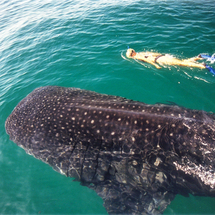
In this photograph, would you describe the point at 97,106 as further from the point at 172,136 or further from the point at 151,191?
the point at 151,191

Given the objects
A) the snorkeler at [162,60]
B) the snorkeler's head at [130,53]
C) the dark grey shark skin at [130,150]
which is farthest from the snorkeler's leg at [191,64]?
the dark grey shark skin at [130,150]

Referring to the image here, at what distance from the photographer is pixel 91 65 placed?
13.3m

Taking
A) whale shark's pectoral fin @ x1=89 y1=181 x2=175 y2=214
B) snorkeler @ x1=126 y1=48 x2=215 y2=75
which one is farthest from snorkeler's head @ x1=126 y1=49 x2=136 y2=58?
whale shark's pectoral fin @ x1=89 y1=181 x2=175 y2=214

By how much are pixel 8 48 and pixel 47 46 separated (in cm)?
477

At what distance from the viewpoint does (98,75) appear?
12359 mm

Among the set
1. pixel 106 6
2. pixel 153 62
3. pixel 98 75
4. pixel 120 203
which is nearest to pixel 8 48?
pixel 98 75

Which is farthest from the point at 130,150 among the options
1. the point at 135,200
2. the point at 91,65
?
the point at 91,65

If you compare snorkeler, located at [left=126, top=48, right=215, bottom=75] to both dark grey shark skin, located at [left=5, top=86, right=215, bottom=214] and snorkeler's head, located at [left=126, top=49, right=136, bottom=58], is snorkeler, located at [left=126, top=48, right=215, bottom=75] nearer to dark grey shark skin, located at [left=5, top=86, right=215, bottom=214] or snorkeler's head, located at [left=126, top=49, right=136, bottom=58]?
snorkeler's head, located at [left=126, top=49, right=136, bottom=58]

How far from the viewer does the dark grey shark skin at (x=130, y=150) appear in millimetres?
5496

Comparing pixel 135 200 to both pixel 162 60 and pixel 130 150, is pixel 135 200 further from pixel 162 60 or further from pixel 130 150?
pixel 162 60

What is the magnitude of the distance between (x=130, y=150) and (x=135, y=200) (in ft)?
5.98

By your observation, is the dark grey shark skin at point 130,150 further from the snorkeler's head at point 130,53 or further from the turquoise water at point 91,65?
the snorkeler's head at point 130,53

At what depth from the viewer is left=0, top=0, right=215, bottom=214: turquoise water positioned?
23.5 feet

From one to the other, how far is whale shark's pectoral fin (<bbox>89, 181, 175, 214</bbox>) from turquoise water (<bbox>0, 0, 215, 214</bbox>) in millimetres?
717
